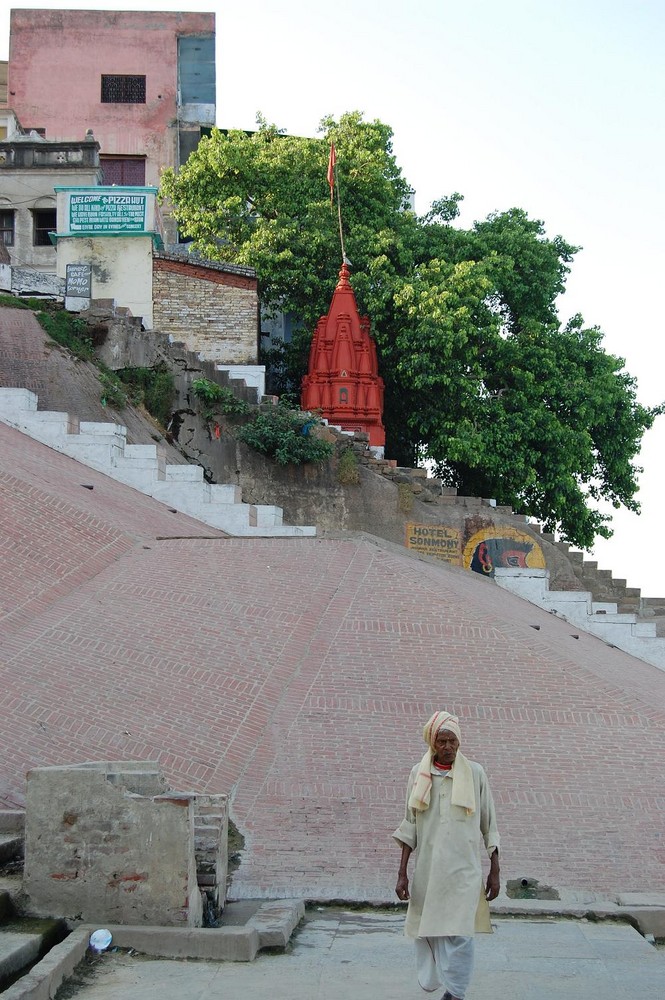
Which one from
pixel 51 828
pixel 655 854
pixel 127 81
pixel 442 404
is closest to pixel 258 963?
pixel 51 828

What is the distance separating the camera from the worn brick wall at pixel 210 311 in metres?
28.6

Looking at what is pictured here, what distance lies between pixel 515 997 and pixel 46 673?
6578 mm

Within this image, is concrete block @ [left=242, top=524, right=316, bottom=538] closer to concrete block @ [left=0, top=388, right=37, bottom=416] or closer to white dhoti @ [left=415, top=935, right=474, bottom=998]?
concrete block @ [left=0, top=388, right=37, bottom=416]

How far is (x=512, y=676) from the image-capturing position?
13.4 metres

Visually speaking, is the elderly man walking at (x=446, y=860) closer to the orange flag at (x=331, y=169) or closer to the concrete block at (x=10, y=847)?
the concrete block at (x=10, y=847)

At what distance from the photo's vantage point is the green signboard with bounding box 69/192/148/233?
28766 millimetres

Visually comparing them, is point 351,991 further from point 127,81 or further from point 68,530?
point 127,81

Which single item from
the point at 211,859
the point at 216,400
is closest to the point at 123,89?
the point at 216,400

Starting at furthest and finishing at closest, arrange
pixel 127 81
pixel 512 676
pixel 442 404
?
1. pixel 127 81
2. pixel 442 404
3. pixel 512 676

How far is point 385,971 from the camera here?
25.7 feet

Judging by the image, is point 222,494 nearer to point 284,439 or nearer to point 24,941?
point 284,439

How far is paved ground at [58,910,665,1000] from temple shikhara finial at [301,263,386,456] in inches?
800

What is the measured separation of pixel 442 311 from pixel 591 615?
30.2 ft

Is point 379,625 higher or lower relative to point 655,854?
higher
